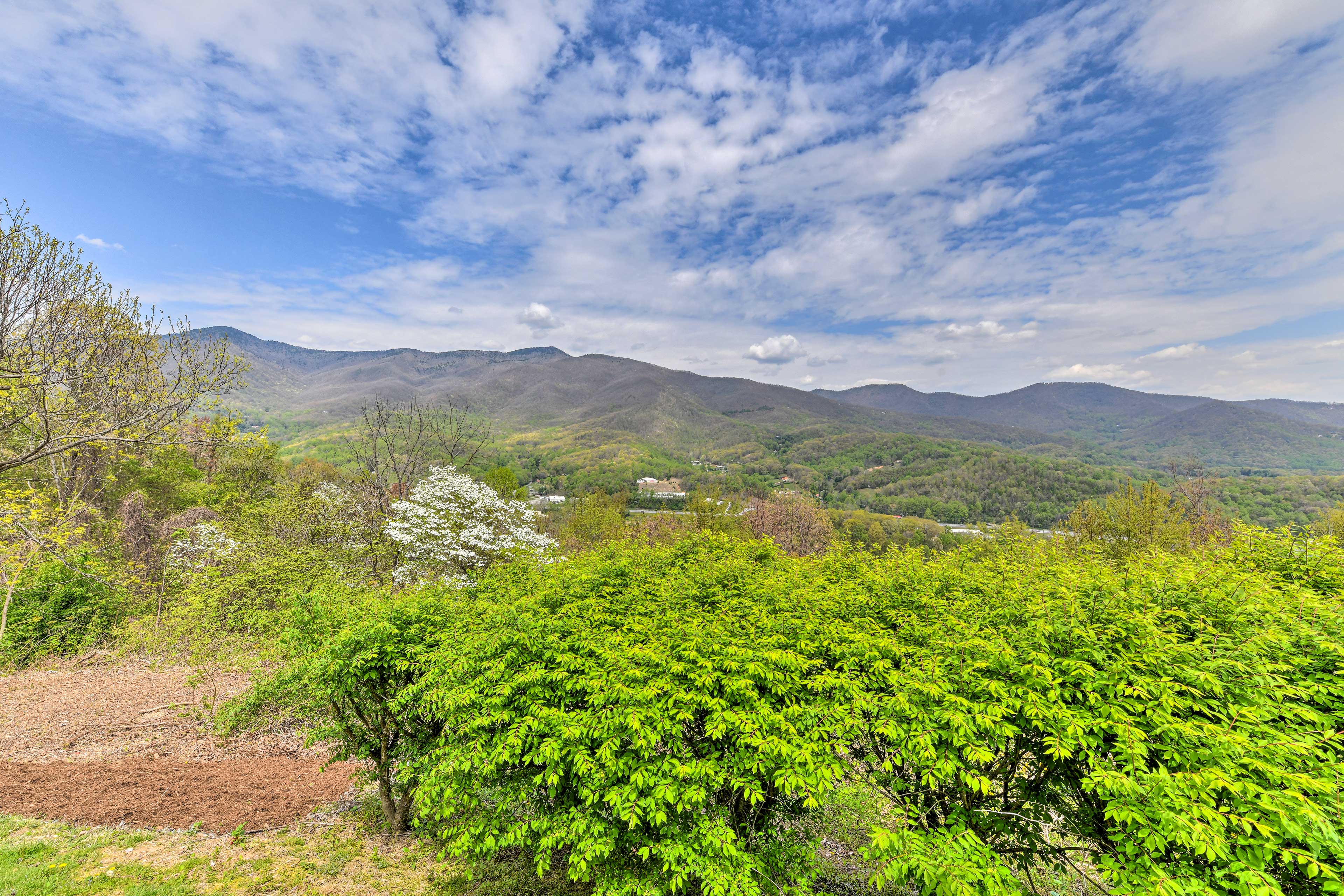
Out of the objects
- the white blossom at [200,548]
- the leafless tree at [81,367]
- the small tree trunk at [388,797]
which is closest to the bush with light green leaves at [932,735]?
the small tree trunk at [388,797]

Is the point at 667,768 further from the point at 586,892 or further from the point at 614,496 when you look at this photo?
the point at 614,496

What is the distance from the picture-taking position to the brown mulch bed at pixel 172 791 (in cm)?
904

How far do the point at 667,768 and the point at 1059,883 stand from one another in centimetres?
717

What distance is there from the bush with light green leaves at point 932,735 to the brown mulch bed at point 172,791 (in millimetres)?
5087

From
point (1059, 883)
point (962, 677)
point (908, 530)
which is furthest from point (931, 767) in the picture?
point (908, 530)

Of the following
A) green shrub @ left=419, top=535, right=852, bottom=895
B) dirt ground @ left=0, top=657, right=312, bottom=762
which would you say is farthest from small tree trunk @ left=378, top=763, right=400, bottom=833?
dirt ground @ left=0, top=657, right=312, bottom=762

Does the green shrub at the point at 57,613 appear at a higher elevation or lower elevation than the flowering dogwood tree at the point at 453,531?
lower

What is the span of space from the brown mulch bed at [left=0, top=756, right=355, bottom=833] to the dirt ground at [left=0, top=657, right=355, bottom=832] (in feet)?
0.09

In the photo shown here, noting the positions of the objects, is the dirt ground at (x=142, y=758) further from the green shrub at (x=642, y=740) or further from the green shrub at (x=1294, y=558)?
the green shrub at (x=1294, y=558)

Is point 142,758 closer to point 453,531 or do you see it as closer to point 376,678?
point 376,678

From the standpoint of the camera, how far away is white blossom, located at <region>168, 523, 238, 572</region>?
685 inches

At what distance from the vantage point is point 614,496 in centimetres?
7012

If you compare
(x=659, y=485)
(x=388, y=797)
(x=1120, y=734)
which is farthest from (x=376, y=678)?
(x=659, y=485)

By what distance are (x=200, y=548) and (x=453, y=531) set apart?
30.5 feet
